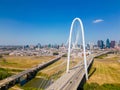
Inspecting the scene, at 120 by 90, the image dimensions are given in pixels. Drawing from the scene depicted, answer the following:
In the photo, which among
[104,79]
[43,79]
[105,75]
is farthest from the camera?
[43,79]

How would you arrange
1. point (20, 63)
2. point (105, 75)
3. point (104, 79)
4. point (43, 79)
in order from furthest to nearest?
point (20, 63), point (43, 79), point (105, 75), point (104, 79)

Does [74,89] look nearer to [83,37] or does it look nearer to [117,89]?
[117,89]

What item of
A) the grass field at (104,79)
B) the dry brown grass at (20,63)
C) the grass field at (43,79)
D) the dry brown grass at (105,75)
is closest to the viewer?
the grass field at (104,79)

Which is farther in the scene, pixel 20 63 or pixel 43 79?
pixel 20 63

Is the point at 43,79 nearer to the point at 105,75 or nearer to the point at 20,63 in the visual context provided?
the point at 105,75

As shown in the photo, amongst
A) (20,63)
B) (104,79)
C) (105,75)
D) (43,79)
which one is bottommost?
A: (43,79)

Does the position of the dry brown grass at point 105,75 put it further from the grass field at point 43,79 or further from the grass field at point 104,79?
the grass field at point 43,79

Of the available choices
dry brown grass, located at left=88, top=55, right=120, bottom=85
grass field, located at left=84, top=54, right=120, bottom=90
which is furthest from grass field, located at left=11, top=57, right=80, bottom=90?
dry brown grass, located at left=88, top=55, right=120, bottom=85

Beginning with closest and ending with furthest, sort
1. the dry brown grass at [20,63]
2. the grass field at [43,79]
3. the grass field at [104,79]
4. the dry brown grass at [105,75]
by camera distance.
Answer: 1. the grass field at [104,79]
2. the grass field at [43,79]
3. the dry brown grass at [105,75]
4. the dry brown grass at [20,63]

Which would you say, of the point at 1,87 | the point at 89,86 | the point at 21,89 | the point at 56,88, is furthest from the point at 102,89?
the point at 1,87

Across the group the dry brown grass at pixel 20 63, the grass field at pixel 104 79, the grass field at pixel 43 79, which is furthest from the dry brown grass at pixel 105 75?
the dry brown grass at pixel 20 63


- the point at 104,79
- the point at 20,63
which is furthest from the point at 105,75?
the point at 20,63

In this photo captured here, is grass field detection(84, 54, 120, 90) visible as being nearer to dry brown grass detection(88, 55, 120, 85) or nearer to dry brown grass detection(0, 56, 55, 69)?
dry brown grass detection(88, 55, 120, 85)
